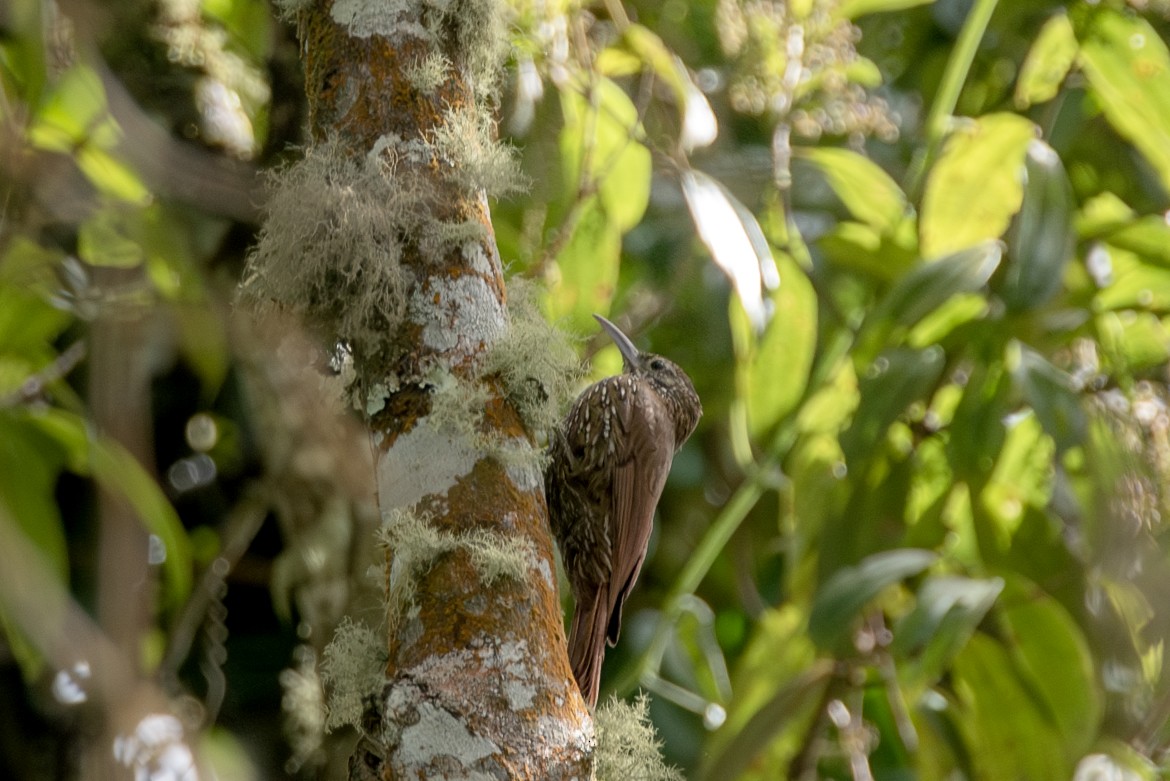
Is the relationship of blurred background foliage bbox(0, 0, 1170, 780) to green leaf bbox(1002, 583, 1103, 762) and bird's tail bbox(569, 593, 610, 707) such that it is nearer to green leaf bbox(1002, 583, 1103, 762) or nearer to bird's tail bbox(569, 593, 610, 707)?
green leaf bbox(1002, 583, 1103, 762)

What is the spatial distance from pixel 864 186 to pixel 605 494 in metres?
1.07

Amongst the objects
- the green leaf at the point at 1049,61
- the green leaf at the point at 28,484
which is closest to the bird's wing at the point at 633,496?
the green leaf at the point at 28,484

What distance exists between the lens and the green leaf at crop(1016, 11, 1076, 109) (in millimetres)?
3332

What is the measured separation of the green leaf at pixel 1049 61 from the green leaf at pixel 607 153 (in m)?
1.19

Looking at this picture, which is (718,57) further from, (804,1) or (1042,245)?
(1042,245)

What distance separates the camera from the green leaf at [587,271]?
8.85ft

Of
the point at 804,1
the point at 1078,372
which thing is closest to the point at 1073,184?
the point at 1078,372

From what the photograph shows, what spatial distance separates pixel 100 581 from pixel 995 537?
214 centimetres

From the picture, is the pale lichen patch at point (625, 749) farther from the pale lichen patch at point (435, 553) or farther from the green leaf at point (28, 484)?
the green leaf at point (28, 484)

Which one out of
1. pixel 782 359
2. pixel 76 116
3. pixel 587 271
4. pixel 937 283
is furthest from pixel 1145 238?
Answer: pixel 76 116

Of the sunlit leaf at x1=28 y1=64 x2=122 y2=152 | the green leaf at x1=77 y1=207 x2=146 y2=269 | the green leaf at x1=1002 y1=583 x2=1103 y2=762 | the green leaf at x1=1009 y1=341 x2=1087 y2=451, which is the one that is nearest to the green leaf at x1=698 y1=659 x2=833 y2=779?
the green leaf at x1=1002 y1=583 x2=1103 y2=762

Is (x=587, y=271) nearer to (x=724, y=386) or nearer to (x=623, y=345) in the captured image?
(x=623, y=345)

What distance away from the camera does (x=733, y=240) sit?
8.10 ft

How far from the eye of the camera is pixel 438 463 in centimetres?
152
